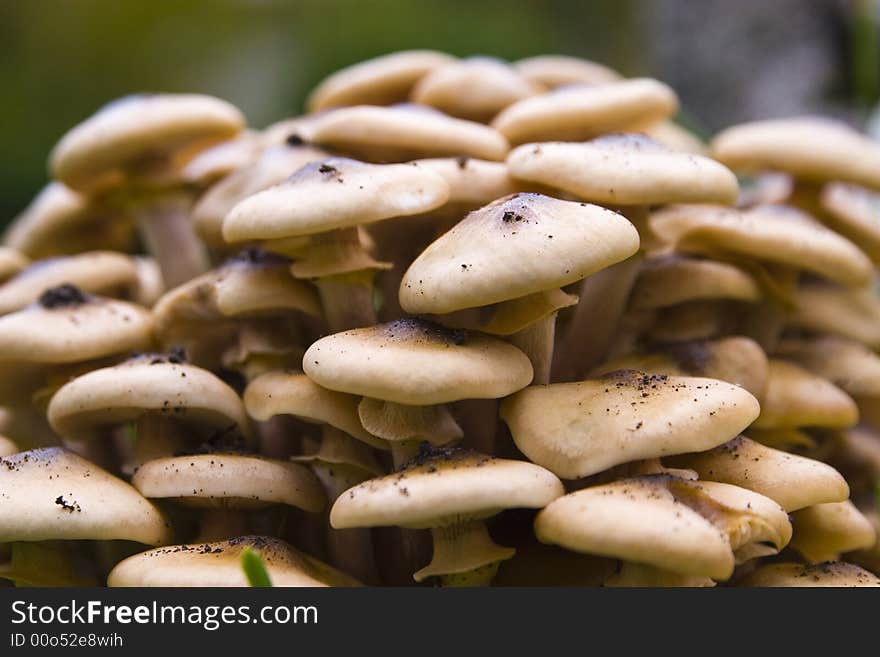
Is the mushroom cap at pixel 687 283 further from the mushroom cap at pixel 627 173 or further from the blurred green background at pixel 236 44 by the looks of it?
the blurred green background at pixel 236 44

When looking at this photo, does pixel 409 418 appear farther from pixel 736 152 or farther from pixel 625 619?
pixel 736 152

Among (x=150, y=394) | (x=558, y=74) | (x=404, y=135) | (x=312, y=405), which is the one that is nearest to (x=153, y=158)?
(x=404, y=135)

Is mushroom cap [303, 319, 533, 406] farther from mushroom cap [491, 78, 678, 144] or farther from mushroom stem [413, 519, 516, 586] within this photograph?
mushroom cap [491, 78, 678, 144]

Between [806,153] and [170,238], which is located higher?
[806,153]

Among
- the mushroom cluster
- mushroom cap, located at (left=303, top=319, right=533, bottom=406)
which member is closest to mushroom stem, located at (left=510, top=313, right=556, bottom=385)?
the mushroom cluster

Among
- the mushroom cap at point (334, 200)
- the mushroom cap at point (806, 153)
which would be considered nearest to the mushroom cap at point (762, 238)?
the mushroom cap at point (806, 153)

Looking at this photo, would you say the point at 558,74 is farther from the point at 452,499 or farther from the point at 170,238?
the point at 452,499

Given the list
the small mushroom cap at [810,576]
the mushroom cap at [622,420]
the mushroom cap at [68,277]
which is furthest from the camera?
the mushroom cap at [68,277]
